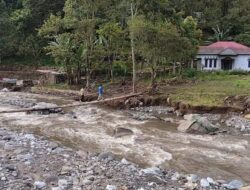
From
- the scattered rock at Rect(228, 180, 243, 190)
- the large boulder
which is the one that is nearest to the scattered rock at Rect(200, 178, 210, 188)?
the scattered rock at Rect(228, 180, 243, 190)

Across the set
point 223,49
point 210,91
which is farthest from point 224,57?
point 210,91

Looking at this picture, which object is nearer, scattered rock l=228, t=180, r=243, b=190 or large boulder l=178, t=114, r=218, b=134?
scattered rock l=228, t=180, r=243, b=190

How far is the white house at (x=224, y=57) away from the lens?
4653 cm

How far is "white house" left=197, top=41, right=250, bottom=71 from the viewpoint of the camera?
153ft

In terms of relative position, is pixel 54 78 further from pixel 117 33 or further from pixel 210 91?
pixel 210 91

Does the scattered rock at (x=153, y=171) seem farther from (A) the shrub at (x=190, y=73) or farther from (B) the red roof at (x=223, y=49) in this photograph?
(B) the red roof at (x=223, y=49)

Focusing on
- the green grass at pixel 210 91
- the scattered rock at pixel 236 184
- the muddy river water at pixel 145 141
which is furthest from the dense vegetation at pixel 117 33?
the scattered rock at pixel 236 184

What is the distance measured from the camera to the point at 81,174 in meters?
14.0

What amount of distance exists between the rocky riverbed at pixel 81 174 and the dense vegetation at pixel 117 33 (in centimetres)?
1600

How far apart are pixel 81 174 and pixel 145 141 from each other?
269 inches

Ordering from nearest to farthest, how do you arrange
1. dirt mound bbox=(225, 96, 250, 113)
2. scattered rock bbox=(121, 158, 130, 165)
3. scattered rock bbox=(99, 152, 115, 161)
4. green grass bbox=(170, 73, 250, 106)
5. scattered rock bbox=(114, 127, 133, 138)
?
scattered rock bbox=(121, 158, 130, 165), scattered rock bbox=(99, 152, 115, 161), scattered rock bbox=(114, 127, 133, 138), dirt mound bbox=(225, 96, 250, 113), green grass bbox=(170, 73, 250, 106)

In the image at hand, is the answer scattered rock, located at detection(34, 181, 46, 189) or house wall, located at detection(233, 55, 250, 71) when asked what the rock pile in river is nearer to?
scattered rock, located at detection(34, 181, 46, 189)

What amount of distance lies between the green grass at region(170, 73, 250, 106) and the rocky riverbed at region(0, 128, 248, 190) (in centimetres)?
1342

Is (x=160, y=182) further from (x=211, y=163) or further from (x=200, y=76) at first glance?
(x=200, y=76)
